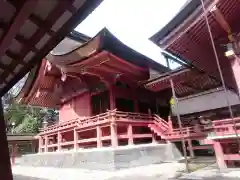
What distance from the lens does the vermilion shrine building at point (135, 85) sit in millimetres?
6117

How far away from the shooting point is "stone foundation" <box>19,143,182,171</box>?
32.4 feet

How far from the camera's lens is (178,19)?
5.90 metres

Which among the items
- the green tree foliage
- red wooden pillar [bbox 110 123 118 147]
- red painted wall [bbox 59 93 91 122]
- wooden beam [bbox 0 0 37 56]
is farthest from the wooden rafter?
the green tree foliage

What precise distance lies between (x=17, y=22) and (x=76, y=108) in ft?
42.6

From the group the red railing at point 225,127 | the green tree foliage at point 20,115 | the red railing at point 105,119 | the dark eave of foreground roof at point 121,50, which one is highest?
the green tree foliage at point 20,115

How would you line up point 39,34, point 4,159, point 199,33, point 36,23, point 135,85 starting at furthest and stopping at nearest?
point 135,85 < point 199,33 < point 4,159 < point 39,34 < point 36,23

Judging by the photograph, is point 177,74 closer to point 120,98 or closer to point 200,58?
point 200,58

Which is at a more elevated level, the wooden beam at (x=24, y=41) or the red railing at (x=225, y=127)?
the wooden beam at (x=24, y=41)

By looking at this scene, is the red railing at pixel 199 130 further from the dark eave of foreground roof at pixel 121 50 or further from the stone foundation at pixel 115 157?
Answer: the dark eave of foreground roof at pixel 121 50

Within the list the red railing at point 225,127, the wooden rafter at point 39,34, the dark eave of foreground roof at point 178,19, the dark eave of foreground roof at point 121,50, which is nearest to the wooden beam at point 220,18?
the dark eave of foreground roof at point 178,19

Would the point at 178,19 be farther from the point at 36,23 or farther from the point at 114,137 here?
the point at 114,137

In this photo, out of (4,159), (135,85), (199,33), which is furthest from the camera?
(135,85)

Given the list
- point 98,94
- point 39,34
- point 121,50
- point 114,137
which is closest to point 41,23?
point 39,34

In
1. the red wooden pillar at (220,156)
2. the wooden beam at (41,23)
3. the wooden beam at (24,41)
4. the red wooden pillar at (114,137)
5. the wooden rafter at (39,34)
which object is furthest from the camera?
the red wooden pillar at (114,137)
